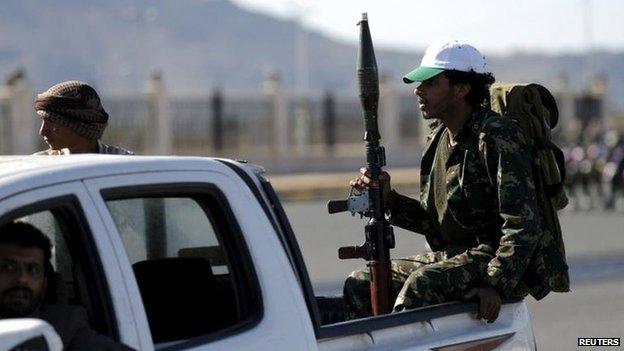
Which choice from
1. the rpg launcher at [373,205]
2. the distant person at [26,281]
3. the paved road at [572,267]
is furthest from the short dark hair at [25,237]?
the paved road at [572,267]

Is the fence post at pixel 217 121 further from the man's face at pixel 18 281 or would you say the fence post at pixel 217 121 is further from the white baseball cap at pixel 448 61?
the man's face at pixel 18 281

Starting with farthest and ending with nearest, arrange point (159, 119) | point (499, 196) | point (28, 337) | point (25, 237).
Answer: point (159, 119) → point (499, 196) → point (25, 237) → point (28, 337)

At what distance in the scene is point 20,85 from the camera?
41.0m

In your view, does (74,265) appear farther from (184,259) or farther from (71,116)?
(71,116)

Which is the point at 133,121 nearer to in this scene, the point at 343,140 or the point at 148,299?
the point at 343,140

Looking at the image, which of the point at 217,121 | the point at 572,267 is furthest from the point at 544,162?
the point at 217,121

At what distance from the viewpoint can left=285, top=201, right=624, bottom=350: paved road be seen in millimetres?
12662

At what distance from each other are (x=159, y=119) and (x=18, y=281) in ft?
134

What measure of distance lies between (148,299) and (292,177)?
40.1 meters

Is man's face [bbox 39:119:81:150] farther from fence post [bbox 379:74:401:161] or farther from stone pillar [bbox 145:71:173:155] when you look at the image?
fence post [bbox 379:74:401:161]

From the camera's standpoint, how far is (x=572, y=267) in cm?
1772

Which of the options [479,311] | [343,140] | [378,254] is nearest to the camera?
[479,311]

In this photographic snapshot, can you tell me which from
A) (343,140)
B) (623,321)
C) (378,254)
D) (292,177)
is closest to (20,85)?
(292,177)

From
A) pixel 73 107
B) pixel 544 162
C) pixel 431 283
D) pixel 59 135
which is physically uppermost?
pixel 73 107
